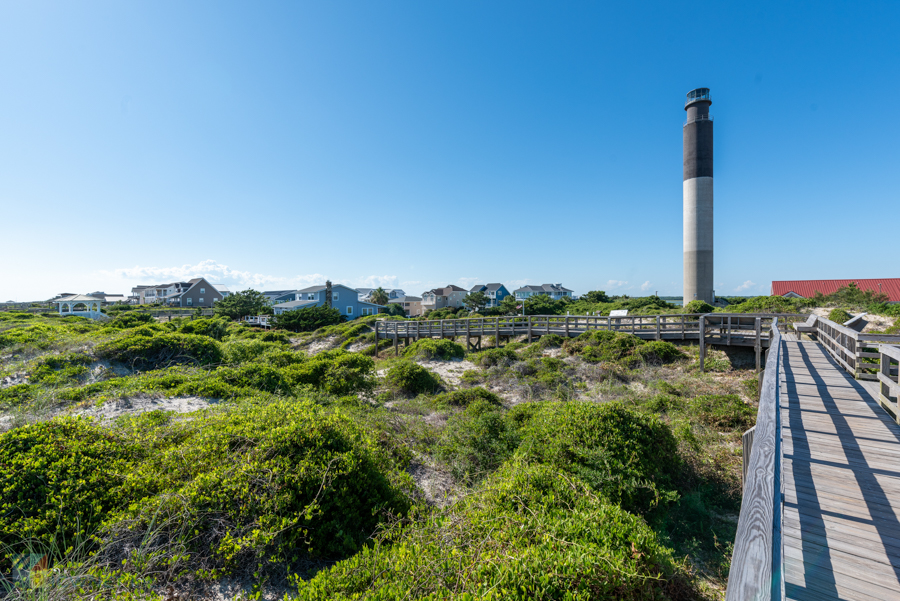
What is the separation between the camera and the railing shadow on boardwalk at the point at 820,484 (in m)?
2.79

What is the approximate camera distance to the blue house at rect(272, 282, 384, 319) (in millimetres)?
50081

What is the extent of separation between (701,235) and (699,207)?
2.61 meters

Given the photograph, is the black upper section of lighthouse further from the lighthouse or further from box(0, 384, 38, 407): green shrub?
box(0, 384, 38, 407): green shrub

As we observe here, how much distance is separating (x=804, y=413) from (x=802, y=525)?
11.5 feet

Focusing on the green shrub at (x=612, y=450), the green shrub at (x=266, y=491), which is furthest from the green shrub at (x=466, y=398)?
the green shrub at (x=266, y=491)

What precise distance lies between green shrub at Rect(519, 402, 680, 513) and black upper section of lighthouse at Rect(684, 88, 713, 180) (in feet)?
123

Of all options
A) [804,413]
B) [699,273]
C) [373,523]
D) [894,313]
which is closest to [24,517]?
[373,523]

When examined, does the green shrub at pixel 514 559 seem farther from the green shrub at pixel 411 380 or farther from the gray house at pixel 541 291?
the gray house at pixel 541 291

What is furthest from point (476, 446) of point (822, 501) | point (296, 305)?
point (296, 305)

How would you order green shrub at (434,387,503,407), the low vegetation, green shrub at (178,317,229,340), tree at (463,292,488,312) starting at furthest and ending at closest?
tree at (463,292,488,312)
green shrub at (178,317,229,340)
green shrub at (434,387,503,407)
the low vegetation

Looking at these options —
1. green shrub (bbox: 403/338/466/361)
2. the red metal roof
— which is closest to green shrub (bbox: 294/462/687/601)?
green shrub (bbox: 403/338/466/361)

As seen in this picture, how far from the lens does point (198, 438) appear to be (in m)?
4.88

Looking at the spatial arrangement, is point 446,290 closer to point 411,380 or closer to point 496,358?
point 496,358

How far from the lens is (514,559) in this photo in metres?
2.83
